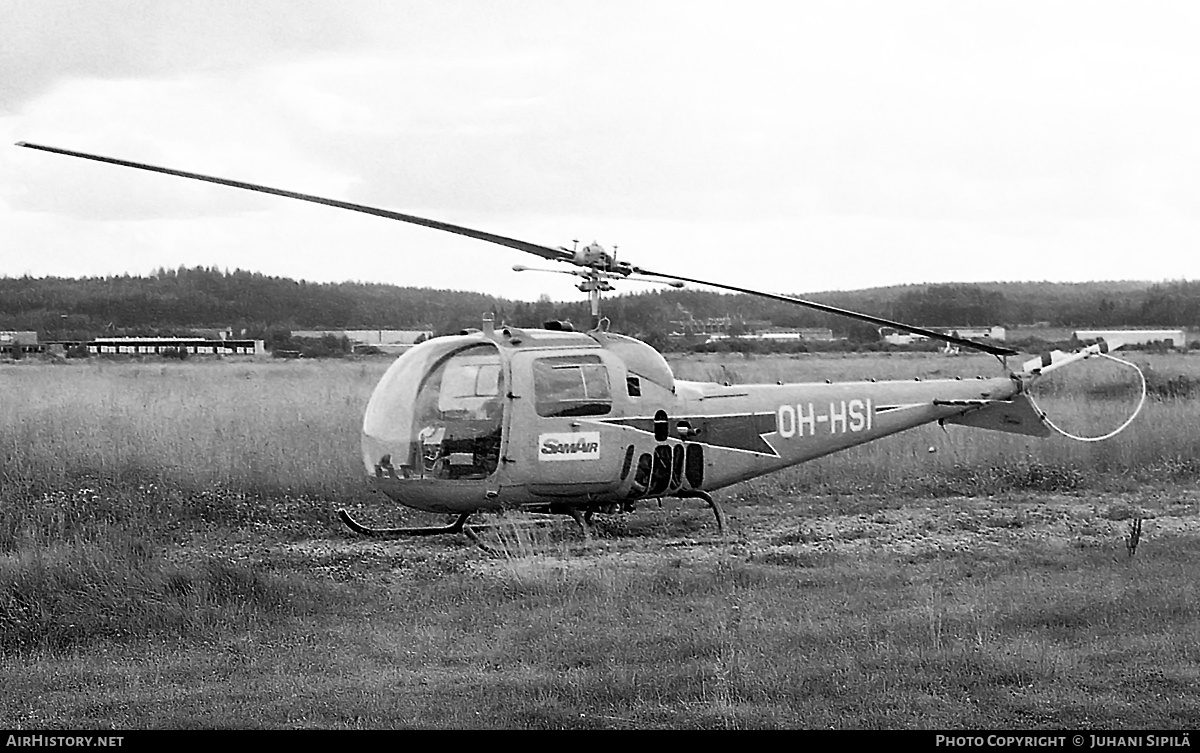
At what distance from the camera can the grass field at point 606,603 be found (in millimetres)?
6191

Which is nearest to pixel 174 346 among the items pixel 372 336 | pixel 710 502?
pixel 372 336

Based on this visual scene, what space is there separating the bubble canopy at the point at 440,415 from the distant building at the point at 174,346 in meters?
20.3

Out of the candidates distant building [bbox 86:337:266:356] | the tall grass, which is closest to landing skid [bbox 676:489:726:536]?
the tall grass

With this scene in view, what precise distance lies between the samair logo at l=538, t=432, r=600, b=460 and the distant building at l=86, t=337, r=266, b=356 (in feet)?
67.9

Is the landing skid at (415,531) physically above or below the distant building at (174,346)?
below

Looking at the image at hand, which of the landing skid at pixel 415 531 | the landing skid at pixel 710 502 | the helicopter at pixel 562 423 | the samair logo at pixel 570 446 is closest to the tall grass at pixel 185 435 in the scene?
the landing skid at pixel 415 531

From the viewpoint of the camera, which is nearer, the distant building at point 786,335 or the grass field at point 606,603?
the grass field at point 606,603

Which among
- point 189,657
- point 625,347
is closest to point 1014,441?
point 625,347

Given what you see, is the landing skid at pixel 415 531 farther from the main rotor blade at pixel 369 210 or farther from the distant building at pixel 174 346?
the distant building at pixel 174 346

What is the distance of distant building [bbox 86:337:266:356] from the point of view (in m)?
30.7

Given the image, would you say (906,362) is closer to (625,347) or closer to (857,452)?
(857,452)

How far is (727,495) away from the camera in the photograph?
14.3 meters

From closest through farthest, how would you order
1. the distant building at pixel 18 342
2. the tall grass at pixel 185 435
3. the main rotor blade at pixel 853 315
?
the main rotor blade at pixel 853 315 → the tall grass at pixel 185 435 → the distant building at pixel 18 342

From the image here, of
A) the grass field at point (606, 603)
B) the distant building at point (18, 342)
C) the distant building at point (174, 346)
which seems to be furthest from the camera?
the distant building at point (174, 346)
